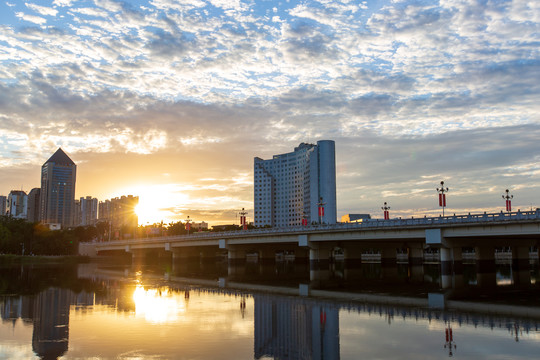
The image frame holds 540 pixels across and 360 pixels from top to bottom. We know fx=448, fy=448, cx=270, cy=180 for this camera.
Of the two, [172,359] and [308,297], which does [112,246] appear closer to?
[308,297]

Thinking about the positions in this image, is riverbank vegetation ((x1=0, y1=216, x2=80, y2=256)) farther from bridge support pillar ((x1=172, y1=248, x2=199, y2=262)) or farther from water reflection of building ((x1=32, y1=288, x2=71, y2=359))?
water reflection of building ((x1=32, y1=288, x2=71, y2=359))

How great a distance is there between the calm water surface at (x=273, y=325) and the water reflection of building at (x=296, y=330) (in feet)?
0.19

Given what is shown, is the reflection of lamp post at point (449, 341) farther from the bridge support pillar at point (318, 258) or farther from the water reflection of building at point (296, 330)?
the bridge support pillar at point (318, 258)

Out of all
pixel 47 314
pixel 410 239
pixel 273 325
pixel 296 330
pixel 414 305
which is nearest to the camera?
pixel 296 330

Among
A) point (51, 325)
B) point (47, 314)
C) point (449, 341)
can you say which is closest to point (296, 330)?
point (449, 341)

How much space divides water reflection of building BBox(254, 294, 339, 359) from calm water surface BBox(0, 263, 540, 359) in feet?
0.19

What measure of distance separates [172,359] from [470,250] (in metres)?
152

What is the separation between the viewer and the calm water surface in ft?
66.0

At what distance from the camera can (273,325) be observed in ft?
87.4

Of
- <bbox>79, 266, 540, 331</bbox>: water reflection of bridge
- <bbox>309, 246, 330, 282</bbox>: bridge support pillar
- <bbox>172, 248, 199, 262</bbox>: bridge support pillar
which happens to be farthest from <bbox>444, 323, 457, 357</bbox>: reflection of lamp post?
<bbox>172, 248, 199, 262</bbox>: bridge support pillar

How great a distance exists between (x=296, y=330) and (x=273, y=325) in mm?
2141

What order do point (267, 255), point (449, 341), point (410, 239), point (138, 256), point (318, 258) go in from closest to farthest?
1. point (449, 341)
2. point (410, 239)
3. point (318, 258)
4. point (267, 255)
5. point (138, 256)

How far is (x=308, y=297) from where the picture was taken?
4072 cm

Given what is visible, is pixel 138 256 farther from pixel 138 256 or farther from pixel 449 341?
pixel 449 341
